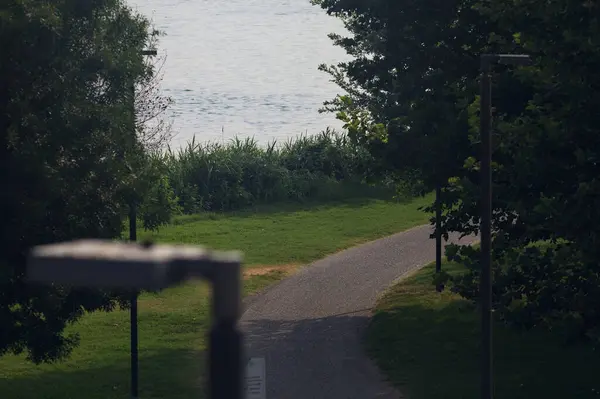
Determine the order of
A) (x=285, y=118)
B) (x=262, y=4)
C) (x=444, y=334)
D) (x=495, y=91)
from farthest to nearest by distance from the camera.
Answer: (x=262, y=4), (x=285, y=118), (x=444, y=334), (x=495, y=91)

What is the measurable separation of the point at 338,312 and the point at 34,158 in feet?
46.0

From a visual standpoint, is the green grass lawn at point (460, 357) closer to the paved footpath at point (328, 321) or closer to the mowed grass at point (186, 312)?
the paved footpath at point (328, 321)

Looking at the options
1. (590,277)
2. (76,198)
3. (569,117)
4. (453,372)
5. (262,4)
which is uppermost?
(262,4)

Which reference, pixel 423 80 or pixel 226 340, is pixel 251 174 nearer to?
pixel 423 80

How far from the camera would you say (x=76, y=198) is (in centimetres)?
1984

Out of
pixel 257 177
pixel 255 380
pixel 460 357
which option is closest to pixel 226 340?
pixel 255 380

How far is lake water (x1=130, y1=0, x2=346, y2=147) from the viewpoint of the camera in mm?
88637

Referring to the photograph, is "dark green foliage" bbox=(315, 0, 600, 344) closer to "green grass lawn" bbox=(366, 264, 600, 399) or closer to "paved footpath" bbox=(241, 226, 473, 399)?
"green grass lawn" bbox=(366, 264, 600, 399)

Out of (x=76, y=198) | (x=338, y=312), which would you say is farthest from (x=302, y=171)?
(x=76, y=198)

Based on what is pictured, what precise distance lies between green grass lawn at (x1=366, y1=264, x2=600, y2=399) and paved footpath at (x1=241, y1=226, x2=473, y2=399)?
63 centimetres

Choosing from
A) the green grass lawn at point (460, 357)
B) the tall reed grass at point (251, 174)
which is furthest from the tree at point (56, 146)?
the tall reed grass at point (251, 174)

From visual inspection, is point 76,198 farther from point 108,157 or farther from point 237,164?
point 237,164

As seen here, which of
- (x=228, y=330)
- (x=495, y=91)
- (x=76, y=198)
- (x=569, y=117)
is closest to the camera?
(x=228, y=330)

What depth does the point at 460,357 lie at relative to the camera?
2556 cm
